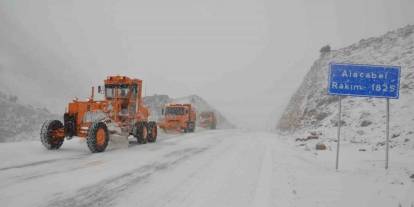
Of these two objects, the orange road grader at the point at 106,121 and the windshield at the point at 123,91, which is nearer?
the orange road grader at the point at 106,121

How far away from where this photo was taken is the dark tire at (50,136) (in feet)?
42.4

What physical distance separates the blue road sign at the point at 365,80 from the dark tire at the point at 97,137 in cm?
812

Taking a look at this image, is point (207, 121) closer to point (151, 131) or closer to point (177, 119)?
point (177, 119)

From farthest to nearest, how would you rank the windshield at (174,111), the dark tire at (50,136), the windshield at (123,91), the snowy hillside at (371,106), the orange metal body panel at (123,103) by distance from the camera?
1. the windshield at (174,111)
2. the snowy hillside at (371,106)
3. the windshield at (123,91)
4. the orange metal body panel at (123,103)
5. the dark tire at (50,136)

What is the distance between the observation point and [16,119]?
40.8 meters

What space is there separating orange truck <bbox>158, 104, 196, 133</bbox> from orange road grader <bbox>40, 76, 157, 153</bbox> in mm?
13181

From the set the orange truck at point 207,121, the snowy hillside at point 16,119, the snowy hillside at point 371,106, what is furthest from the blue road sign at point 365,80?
the orange truck at point 207,121

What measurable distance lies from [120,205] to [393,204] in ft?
16.2

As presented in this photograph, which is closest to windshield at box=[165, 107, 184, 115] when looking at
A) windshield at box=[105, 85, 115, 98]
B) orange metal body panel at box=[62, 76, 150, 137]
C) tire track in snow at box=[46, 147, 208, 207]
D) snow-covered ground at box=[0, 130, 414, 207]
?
orange metal body panel at box=[62, 76, 150, 137]

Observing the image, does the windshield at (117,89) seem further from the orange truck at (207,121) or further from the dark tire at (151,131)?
the orange truck at (207,121)

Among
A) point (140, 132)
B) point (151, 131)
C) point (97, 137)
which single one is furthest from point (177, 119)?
point (97, 137)

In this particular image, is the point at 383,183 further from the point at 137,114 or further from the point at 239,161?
A: the point at 137,114

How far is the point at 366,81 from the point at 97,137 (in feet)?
30.6

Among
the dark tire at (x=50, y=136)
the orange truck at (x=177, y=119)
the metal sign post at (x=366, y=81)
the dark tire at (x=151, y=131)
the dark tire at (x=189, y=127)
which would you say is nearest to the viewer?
the metal sign post at (x=366, y=81)
